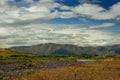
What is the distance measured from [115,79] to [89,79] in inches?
82.7

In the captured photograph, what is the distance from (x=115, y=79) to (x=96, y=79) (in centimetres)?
156

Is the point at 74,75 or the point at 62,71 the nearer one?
the point at 74,75

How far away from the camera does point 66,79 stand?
907 inches

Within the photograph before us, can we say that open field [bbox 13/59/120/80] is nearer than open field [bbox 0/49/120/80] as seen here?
Yes

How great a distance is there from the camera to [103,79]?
22.8 meters

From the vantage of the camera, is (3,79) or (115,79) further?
(3,79)

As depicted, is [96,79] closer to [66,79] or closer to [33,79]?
[66,79]

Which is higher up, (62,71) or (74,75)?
(74,75)

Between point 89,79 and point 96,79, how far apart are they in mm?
581

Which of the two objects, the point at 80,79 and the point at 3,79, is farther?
the point at 3,79

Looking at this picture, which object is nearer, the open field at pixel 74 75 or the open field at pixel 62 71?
the open field at pixel 74 75

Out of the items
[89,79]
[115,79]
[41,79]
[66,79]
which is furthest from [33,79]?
[115,79]

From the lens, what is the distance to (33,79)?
76.3 ft

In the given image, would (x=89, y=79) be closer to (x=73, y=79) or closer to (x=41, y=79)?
(x=73, y=79)
